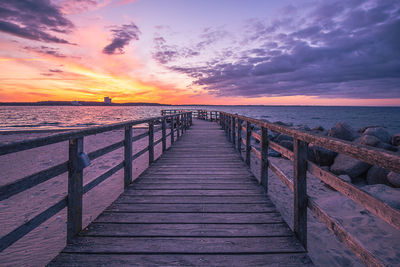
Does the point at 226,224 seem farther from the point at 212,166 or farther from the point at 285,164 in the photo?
the point at 285,164

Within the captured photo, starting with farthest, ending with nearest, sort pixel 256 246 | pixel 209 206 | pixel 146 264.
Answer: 1. pixel 209 206
2. pixel 256 246
3. pixel 146 264

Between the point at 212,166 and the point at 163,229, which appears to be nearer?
the point at 163,229

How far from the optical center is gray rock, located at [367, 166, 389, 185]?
6.25 metres

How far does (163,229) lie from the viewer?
2404mm

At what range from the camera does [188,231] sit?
2.37 metres

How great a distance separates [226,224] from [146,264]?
1021mm

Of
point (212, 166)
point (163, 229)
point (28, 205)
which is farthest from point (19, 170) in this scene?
point (163, 229)

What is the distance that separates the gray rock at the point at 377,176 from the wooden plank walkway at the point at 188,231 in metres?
4.87

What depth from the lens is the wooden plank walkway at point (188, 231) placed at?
1.95m

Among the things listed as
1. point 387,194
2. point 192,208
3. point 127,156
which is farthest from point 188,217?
point 387,194

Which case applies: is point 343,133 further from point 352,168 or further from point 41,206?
point 41,206

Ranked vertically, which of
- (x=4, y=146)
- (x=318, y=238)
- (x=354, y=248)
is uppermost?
(x=4, y=146)

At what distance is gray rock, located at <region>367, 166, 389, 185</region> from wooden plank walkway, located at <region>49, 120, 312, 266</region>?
16.0 ft

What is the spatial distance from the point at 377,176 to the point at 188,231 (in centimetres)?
A: 671
